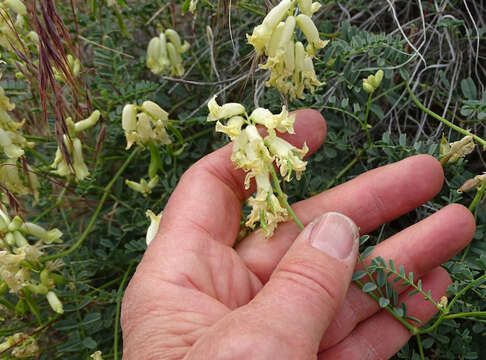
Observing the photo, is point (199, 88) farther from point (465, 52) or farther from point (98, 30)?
point (465, 52)

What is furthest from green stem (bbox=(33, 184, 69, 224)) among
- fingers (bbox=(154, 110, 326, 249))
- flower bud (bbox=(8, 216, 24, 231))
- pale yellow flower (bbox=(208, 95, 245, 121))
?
pale yellow flower (bbox=(208, 95, 245, 121))

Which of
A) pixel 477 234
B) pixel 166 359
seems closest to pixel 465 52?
pixel 477 234

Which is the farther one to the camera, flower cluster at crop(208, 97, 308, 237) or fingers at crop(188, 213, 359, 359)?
flower cluster at crop(208, 97, 308, 237)

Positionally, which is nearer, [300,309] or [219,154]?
[300,309]

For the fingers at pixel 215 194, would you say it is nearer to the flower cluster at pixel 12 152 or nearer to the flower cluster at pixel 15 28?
the flower cluster at pixel 12 152

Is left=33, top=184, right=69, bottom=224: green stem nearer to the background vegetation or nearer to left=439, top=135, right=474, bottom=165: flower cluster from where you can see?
the background vegetation

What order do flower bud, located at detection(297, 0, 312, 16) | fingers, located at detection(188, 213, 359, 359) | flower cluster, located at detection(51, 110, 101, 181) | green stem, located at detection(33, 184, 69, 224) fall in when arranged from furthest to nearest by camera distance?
1. green stem, located at detection(33, 184, 69, 224)
2. flower cluster, located at detection(51, 110, 101, 181)
3. flower bud, located at detection(297, 0, 312, 16)
4. fingers, located at detection(188, 213, 359, 359)

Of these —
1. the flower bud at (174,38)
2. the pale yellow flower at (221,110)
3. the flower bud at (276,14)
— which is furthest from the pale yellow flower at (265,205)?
the flower bud at (174,38)

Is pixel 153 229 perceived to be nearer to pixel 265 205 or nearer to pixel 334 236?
pixel 265 205
